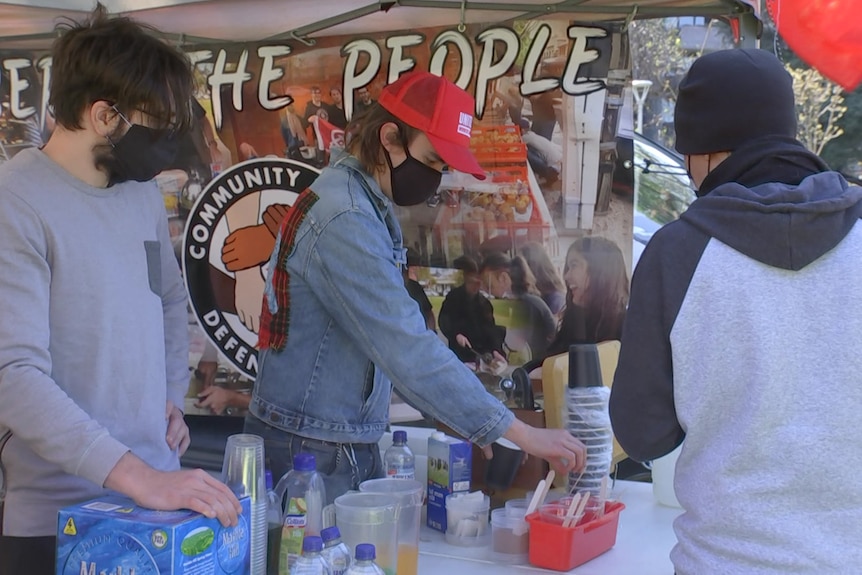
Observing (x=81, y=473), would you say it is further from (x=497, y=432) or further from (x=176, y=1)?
(x=176, y=1)

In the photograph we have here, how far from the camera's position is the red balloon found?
1.93m

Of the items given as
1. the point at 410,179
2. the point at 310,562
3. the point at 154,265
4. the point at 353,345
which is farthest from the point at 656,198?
the point at 310,562

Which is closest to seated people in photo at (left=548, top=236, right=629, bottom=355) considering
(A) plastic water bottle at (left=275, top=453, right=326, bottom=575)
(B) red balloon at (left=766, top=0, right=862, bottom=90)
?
(B) red balloon at (left=766, top=0, right=862, bottom=90)

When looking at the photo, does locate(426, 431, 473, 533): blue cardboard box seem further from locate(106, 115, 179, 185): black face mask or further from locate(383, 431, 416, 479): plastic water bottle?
locate(106, 115, 179, 185): black face mask

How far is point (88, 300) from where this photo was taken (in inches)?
58.3

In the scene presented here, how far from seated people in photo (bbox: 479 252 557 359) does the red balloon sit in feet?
3.32

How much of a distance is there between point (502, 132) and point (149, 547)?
1.78 metres

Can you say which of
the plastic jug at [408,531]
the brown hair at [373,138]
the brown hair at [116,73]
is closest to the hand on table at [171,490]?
the plastic jug at [408,531]

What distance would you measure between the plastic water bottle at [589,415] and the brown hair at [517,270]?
0.57 metres

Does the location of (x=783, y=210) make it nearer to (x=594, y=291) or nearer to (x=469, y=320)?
(x=594, y=291)

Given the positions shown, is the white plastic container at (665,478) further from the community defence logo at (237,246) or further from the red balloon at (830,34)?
the community defence logo at (237,246)

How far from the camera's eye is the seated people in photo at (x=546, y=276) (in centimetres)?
260

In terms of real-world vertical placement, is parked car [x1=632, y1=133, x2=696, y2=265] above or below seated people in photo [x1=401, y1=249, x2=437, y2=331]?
above

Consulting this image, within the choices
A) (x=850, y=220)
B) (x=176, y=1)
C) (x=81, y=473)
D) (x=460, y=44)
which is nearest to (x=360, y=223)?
(x=81, y=473)
